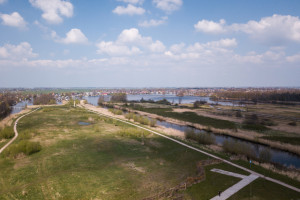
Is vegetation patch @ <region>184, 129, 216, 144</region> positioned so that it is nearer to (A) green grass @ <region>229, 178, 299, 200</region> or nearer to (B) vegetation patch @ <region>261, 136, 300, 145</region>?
(B) vegetation patch @ <region>261, 136, 300, 145</region>

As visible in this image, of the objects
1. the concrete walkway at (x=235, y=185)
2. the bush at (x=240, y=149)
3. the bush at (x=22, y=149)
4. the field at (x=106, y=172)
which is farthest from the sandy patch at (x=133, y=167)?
the bush at (x=240, y=149)

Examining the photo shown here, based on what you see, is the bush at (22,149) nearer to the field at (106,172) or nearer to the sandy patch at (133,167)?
the field at (106,172)

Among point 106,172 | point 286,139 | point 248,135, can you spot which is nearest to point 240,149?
point 248,135

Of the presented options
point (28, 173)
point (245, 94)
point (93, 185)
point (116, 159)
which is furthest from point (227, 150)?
point (245, 94)

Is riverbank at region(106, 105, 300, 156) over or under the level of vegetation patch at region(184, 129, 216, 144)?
under

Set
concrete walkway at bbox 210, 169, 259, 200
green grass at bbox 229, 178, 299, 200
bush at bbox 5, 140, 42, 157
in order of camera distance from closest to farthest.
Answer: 1. green grass at bbox 229, 178, 299, 200
2. concrete walkway at bbox 210, 169, 259, 200
3. bush at bbox 5, 140, 42, 157

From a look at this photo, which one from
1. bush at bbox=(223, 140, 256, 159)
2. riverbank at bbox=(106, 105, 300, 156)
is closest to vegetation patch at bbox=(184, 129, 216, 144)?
bush at bbox=(223, 140, 256, 159)

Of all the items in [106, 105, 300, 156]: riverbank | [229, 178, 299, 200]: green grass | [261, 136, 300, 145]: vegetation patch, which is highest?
[229, 178, 299, 200]: green grass

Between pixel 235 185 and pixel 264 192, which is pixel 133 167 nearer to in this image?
pixel 235 185

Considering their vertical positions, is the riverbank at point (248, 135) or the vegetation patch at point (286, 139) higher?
the vegetation patch at point (286, 139)
